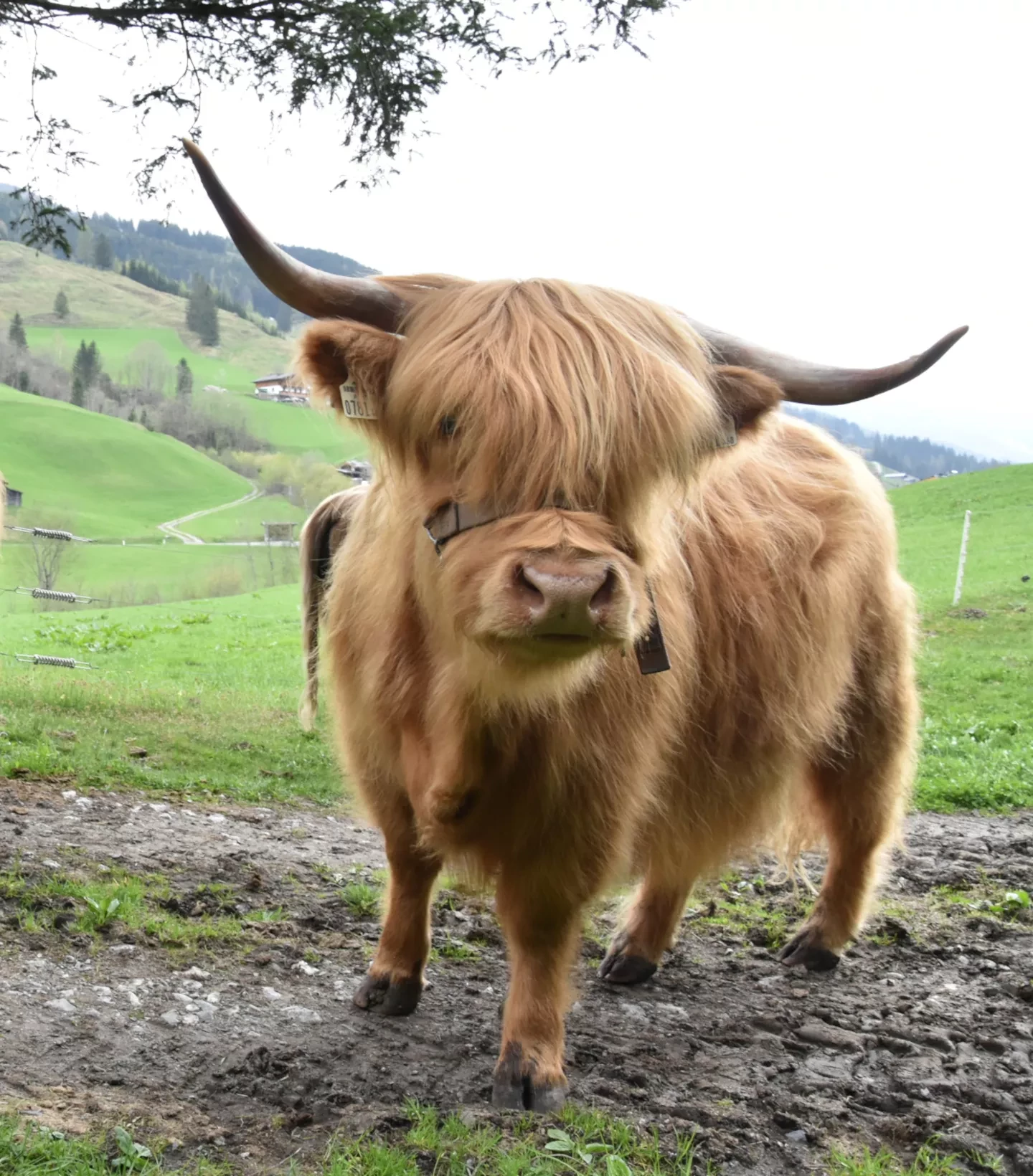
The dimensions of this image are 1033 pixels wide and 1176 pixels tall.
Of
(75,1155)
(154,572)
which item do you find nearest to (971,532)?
(154,572)

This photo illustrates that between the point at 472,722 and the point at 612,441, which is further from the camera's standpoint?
the point at 472,722

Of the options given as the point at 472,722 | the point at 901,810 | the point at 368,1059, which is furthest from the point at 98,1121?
the point at 901,810

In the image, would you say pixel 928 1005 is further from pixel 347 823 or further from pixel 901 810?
pixel 347 823

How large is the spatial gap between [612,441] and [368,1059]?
2.09 metres

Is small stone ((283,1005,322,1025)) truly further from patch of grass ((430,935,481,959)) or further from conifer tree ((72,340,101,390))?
conifer tree ((72,340,101,390))

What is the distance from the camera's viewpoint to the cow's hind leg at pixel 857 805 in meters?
4.37

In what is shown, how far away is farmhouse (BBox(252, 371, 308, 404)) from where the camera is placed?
113 inches

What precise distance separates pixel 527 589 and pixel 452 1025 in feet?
6.73

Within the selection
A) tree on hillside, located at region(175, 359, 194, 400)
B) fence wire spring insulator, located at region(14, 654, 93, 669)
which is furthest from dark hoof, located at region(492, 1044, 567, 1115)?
tree on hillside, located at region(175, 359, 194, 400)

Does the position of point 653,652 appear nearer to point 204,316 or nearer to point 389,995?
point 389,995

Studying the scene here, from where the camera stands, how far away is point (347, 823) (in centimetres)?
651

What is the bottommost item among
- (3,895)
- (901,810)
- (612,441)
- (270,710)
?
(270,710)

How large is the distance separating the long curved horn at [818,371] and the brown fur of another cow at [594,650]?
5.1 inches

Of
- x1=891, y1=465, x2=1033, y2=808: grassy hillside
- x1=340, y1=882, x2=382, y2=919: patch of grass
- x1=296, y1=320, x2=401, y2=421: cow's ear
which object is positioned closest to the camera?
x1=296, y1=320, x2=401, y2=421: cow's ear
